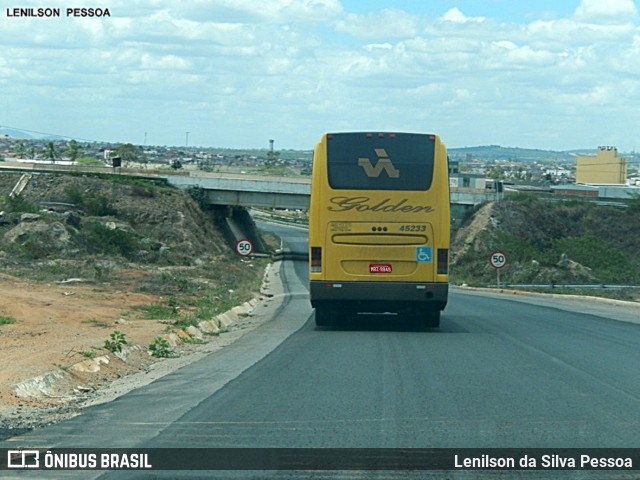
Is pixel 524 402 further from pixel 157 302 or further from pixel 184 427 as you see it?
pixel 157 302

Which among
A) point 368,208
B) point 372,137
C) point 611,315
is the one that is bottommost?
point 611,315

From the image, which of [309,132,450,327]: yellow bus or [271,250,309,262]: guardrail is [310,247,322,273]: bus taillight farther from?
[271,250,309,262]: guardrail

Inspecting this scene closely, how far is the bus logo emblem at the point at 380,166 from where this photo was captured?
20.9 m

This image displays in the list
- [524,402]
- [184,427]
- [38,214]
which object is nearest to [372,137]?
[524,402]

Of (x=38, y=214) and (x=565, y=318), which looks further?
(x=38, y=214)

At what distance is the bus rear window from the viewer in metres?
20.9

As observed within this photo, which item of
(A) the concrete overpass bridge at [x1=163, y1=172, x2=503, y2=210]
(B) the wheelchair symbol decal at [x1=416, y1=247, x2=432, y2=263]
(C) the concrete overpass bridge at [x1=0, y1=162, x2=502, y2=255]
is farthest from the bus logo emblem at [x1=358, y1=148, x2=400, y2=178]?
(C) the concrete overpass bridge at [x1=0, y1=162, x2=502, y2=255]

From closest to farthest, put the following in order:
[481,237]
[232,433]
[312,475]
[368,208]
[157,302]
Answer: [312,475]
[232,433]
[368,208]
[157,302]
[481,237]

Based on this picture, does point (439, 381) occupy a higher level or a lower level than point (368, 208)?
lower

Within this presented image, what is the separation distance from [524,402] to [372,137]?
10.2 m

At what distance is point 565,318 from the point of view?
89.9ft

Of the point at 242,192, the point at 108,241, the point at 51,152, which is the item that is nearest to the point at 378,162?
the point at 108,241

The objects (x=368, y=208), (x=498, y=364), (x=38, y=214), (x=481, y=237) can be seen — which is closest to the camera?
(x=498, y=364)

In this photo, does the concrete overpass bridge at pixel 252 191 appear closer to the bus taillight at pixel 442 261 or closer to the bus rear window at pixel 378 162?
the bus rear window at pixel 378 162
